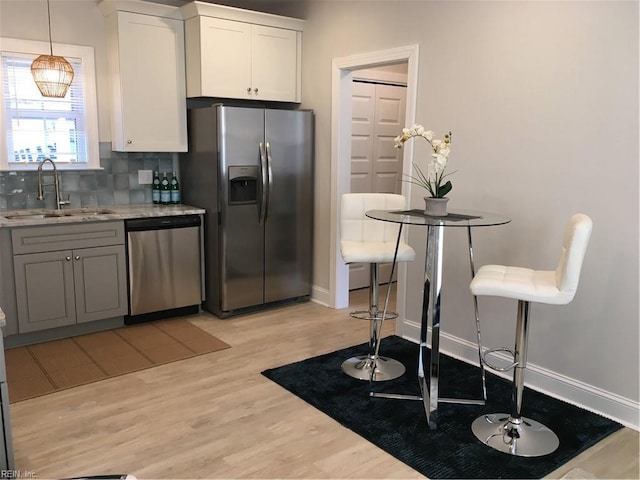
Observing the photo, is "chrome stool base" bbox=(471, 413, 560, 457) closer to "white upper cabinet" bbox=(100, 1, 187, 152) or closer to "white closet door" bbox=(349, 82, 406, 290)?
"white closet door" bbox=(349, 82, 406, 290)

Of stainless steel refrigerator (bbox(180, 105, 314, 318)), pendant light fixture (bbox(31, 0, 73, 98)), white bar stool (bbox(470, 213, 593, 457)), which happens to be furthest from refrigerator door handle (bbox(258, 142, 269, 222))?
white bar stool (bbox(470, 213, 593, 457))

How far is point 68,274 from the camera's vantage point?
153 inches

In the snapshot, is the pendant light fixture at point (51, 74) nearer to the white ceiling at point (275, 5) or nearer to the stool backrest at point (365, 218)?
the white ceiling at point (275, 5)

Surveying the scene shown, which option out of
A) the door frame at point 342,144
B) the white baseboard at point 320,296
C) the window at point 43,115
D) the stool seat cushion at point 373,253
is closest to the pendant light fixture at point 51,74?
the window at point 43,115

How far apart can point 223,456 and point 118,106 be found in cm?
286

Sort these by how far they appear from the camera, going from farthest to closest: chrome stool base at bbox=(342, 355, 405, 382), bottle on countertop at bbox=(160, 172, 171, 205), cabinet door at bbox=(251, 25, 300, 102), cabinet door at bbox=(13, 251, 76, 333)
Result: bottle on countertop at bbox=(160, 172, 171, 205)
cabinet door at bbox=(251, 25, 300, 102)
cabinet door at bbox=(13, 251, 76, 333)
chrome stool base at bbox=(342, 355, 405, 382)

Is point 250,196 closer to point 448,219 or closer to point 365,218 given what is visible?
point 365,218

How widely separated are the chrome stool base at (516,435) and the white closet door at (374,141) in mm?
2666

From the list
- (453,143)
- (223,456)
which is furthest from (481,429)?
(453,143)

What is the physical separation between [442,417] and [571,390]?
797mm

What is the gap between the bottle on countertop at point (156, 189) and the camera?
4.67 metres

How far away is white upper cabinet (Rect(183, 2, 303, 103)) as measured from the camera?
4254 mm

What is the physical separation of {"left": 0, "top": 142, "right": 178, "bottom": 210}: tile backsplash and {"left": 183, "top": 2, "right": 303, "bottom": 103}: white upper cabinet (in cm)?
72

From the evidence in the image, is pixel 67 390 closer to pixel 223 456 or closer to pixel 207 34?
pixel 223 456
